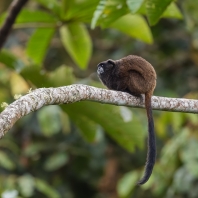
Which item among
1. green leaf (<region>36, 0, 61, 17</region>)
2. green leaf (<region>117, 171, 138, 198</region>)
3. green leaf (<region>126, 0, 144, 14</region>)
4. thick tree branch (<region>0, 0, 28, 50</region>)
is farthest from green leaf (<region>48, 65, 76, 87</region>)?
green leaf (<region>117, 171, 138, 198</region>)

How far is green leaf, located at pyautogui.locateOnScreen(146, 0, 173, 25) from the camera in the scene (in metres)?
2.61

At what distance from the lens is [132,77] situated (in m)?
3.00

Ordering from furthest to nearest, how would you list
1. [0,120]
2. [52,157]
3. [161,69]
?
1. [161,69]
2. [52,157]
3. [0,120]

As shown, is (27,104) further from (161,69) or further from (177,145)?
(161,69)

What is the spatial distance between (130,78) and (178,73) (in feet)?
12.4

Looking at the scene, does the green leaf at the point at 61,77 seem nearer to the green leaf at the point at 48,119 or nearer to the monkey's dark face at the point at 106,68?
the monkey's dark face at the point at 106,68

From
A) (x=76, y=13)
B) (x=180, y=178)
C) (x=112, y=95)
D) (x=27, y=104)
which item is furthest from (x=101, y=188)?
(x=27, y=104)

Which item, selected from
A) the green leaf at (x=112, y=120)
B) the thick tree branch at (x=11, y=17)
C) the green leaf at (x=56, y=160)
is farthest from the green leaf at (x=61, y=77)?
the green leaf at (x=56, y=160)

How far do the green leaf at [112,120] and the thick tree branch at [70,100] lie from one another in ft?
1.12

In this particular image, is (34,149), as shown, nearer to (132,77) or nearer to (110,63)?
(110,63)

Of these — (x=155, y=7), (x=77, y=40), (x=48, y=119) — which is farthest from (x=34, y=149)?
(x=155, y=7)

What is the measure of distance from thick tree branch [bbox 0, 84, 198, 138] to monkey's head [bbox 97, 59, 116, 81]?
51 cm

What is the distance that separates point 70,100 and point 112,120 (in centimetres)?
99

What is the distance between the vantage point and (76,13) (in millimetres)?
3363
